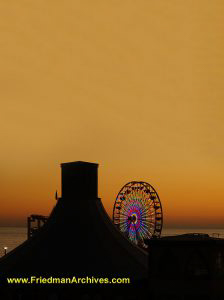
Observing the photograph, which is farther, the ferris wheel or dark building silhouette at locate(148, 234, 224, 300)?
the ferris wheel

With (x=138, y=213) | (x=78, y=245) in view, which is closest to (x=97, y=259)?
(x=78, y=245)

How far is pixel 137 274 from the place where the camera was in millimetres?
48719

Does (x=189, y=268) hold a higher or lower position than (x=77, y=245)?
lower

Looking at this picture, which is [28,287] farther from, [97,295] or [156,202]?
[156,202]

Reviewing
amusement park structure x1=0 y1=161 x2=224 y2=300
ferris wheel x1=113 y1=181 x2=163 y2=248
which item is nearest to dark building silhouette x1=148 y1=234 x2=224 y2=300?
amusement park structure x1=0 y1=161 x2=224 y2=300

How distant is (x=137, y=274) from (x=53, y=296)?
6.98 m

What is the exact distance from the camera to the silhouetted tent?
1935 inches

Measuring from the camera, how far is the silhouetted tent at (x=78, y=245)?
4916 cm

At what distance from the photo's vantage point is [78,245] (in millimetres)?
51219

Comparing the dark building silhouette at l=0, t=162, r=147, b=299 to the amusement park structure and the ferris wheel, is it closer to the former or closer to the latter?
the amusement park structure

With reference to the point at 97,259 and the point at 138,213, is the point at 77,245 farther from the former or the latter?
the point at 138,213

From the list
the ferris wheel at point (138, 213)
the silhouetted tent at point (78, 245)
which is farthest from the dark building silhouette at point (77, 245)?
the ferris wheel at point (138, 213)

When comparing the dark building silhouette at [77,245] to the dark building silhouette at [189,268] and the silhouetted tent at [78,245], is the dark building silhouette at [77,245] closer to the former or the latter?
the silhouetted tent at [78,245]

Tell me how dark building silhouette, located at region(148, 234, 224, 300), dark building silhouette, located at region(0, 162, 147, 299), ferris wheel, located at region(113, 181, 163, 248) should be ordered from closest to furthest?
1. dark building silhouette, located at region(148, 234, 224, 300)
2. dark building silhouette, located at region(0, 162, 147, 299)
3. ferris wheel, located at region(113, 181, 163, 248)
